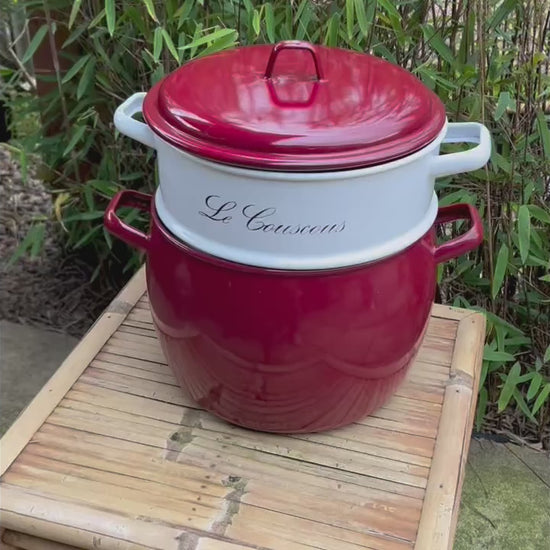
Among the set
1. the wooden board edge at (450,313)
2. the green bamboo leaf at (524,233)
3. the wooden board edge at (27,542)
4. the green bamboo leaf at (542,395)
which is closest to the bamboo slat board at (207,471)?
the wooden board edge at (27,542)

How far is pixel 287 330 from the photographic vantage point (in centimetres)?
85

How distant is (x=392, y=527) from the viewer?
0.88 meters

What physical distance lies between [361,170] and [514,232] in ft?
2.49

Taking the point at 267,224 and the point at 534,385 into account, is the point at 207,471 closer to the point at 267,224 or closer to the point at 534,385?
the point at 267,224

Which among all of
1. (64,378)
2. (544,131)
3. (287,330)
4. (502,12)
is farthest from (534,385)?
(64,378)

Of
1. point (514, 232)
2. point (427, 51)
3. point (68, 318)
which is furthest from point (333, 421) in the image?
point (68, 318)

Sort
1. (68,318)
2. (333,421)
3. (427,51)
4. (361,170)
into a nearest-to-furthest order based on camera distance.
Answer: (361,170), (333,421), (427,51), (68,318)

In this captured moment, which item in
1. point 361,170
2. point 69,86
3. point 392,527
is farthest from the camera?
point 69,86

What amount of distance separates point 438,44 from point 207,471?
842 mm

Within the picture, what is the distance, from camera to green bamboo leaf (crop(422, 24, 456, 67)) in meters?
1.29

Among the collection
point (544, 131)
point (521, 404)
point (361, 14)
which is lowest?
point (521, 404)

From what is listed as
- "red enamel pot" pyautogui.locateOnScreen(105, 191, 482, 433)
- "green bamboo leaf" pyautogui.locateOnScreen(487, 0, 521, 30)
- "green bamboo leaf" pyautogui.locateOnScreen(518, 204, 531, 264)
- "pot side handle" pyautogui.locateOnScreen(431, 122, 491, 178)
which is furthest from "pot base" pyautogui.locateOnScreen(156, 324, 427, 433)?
"green bamboo leaf" pyautogui.locateOnScreen(487, 0, 521, 30)

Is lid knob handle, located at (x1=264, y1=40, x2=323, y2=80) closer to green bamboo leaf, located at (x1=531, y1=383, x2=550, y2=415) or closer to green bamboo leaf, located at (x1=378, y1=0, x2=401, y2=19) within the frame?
green bamboo leaf, located at (x1=378, y1=0, x2=401, y2=19)

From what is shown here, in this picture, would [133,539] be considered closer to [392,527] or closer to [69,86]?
[392,527]
